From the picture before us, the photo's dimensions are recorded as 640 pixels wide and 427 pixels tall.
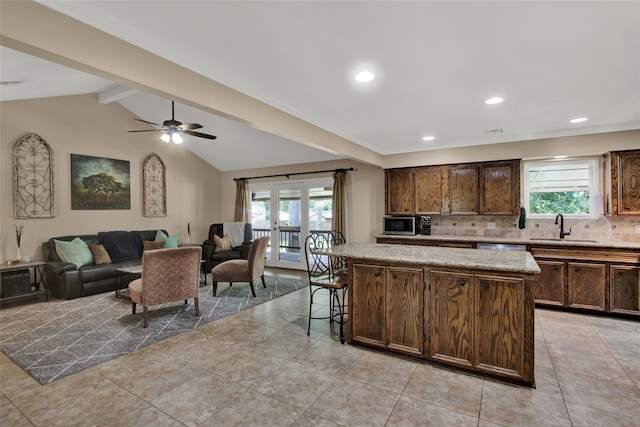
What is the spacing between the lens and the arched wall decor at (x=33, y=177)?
4766 mm

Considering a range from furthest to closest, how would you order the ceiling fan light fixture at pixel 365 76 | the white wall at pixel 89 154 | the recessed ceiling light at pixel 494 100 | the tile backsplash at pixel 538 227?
the white wall at pixel 89 154 → the tile backsplash at pixel 538 227 → the recessed ceiling light at pixel 494 100 → the ceiling fan light fixture at pixel 365 76

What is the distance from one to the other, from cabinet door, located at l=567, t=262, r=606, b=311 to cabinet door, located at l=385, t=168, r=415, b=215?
2.43 m

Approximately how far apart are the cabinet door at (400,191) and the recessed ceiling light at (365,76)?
313cm

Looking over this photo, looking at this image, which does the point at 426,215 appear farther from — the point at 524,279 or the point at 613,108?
the point at 524,279

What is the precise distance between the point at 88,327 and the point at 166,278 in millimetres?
987

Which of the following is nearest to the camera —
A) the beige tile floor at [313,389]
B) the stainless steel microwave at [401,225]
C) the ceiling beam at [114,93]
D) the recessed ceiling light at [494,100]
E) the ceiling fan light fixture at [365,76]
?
the beige tile floor at [313,389]

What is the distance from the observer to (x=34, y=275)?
4902mm

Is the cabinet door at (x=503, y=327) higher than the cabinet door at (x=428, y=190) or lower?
lower

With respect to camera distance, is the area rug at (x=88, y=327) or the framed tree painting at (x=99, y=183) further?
the framed tree painting at (x=99, y=183)

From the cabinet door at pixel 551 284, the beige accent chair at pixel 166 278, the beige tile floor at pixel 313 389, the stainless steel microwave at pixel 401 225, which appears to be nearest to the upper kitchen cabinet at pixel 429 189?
the stainless steel microwave at pixel 401 225

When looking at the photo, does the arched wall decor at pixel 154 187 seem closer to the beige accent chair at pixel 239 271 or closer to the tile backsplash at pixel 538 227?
the beige accent chair at pixel 239 271

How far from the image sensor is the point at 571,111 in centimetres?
362

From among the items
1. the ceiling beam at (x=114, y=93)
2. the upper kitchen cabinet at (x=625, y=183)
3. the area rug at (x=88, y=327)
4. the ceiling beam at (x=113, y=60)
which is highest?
the ceiling beam at (x=114, y=93)

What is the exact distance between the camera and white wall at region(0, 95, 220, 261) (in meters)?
4.71
